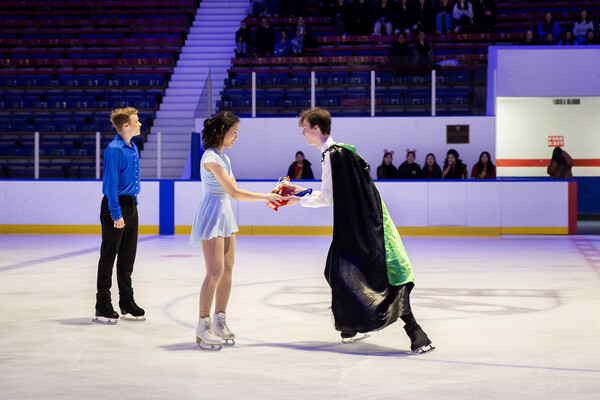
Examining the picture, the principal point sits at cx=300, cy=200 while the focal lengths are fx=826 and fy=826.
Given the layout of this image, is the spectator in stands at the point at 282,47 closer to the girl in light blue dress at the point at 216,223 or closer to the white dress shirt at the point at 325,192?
the girl in light blue dress at the point at 216,223

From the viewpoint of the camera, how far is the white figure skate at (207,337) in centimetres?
507

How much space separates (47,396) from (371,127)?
13206mm

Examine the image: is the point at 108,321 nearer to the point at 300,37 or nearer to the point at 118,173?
the point at 118,173

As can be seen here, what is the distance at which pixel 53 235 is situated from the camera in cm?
1490

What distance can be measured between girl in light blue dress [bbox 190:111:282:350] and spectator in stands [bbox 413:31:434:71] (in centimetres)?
1157

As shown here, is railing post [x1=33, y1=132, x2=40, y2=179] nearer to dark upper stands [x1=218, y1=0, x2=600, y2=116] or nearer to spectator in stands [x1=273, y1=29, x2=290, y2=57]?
dark upper stands [x1=218, y1=0, x2=600, y2=116]

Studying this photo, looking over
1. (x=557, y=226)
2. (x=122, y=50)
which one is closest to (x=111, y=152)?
(x=557, y=226)

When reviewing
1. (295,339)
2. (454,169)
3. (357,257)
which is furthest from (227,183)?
(454,169)

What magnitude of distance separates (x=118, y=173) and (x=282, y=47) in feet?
43.7

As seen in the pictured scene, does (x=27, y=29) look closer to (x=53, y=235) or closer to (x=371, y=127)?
(x=53, y=235)

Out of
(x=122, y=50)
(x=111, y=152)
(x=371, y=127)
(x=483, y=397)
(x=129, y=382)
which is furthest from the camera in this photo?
(x=122, y=50)

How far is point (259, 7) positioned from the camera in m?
20.7

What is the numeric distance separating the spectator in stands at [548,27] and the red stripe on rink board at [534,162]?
144 inches

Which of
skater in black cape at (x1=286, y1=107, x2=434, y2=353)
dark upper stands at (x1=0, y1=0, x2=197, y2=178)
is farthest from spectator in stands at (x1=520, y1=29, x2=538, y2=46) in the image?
skater in black cape at (x1=286, y1=107, x2=434, y2=353)
